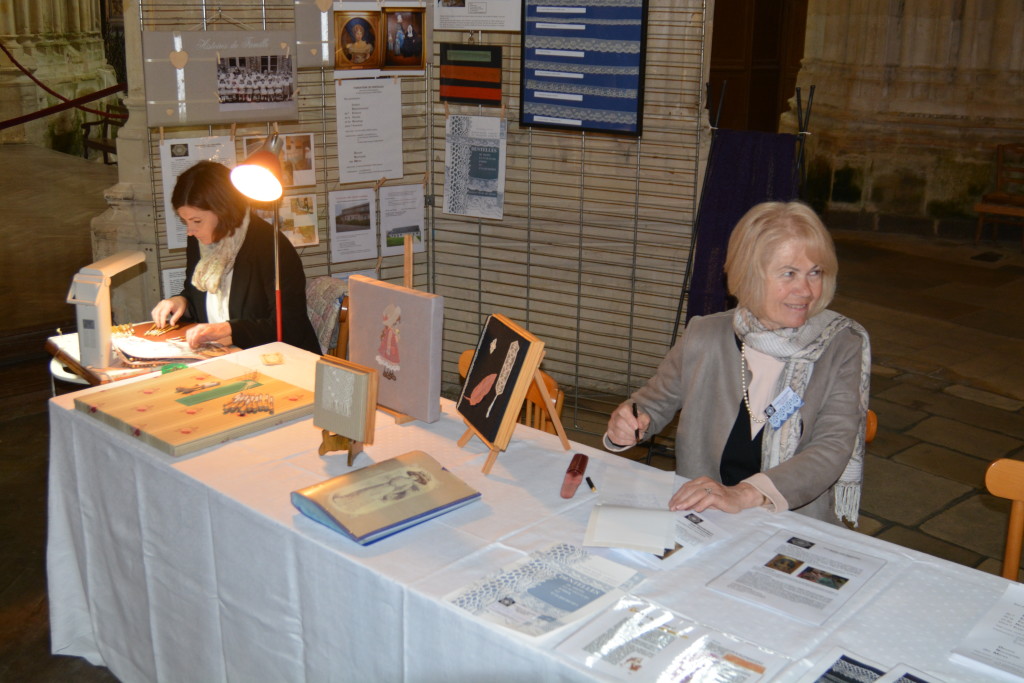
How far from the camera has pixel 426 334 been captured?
268 cm

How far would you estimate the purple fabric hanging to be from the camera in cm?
385

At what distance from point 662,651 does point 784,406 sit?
38.0 inches

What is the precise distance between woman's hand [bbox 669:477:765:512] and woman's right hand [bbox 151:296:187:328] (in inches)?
84.6

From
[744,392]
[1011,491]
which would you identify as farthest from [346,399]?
[1011,491]

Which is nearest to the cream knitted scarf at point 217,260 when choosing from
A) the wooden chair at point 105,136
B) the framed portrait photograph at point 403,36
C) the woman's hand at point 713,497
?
the framed portrait photograph at point 403,36

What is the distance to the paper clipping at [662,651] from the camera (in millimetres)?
1757

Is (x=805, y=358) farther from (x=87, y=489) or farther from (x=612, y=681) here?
(x=87, y=489)

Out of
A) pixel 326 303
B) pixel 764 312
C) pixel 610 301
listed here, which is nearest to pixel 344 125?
pixel 326 303

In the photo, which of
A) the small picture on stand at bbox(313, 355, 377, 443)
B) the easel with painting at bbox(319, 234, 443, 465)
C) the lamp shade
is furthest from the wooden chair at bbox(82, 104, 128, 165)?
the small picture on stand at bbox(313, 355, 377, 443)

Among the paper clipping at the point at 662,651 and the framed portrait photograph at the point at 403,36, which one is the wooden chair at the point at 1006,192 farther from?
the paper clipping at the point at 662,651

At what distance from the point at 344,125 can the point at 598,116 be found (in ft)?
3.71

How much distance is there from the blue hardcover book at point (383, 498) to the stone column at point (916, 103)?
7819 millimetres

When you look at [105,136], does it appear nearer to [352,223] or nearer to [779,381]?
[352,223]

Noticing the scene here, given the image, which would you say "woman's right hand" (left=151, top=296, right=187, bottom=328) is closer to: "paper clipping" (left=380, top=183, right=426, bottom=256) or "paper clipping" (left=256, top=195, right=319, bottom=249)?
"paper clipping" (left=256, top=195, right=319, bottom=249)
